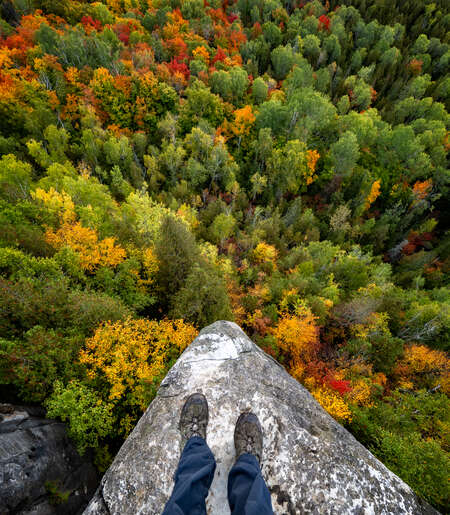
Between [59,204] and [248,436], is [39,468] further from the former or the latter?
[59,204]

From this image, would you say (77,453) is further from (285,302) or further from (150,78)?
(150,78)

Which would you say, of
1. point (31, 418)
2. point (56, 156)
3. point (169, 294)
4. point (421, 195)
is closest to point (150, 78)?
point (56, 156)

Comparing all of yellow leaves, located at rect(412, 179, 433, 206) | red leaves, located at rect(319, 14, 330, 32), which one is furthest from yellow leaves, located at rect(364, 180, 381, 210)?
red leaves, located at rect(319, 14, 330, 32)

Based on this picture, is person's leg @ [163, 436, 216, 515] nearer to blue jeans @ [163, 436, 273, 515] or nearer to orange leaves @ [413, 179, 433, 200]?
blue jeans @ [163, 436, 273, 515]

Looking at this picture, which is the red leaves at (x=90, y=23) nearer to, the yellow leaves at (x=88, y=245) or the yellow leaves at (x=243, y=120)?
the yellow leaves at (x=243, y=120)

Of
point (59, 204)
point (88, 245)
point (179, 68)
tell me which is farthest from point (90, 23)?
point (88, 245)
